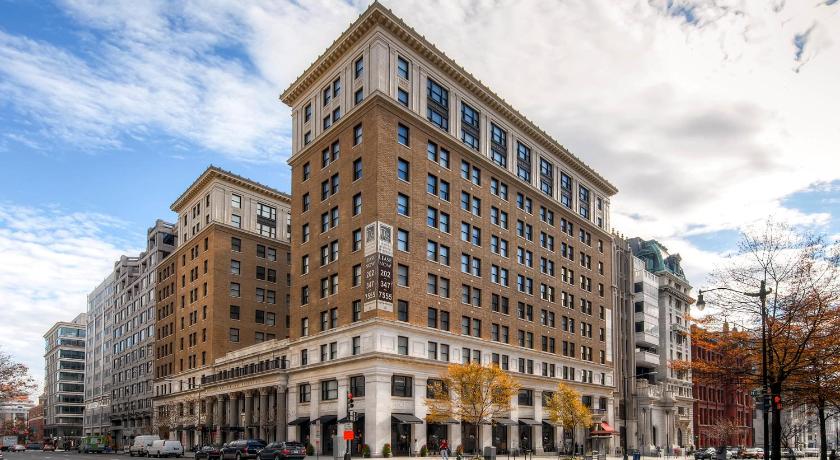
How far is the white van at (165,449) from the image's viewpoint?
257 feet

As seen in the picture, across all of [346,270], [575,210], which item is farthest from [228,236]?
[575,210]

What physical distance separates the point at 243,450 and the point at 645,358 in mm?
70169

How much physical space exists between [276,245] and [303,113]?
104 ft

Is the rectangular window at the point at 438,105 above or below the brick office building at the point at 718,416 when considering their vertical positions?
above

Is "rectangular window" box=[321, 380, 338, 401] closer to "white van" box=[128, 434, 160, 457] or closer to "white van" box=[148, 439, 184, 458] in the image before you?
"white van" box=[148, 439, 184, 458]

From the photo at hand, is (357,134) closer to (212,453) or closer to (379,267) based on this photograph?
(379,267)

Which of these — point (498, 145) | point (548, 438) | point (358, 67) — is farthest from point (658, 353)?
point (358, 67)

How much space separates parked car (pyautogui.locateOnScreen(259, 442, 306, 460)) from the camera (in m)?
52.7

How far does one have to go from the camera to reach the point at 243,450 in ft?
190

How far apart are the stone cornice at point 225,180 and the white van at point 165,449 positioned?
35.4 meters

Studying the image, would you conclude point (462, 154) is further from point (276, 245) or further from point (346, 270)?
point (276, 245)

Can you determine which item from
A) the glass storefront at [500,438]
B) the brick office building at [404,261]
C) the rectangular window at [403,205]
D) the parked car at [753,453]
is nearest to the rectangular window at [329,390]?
the brick office building at [404,261]

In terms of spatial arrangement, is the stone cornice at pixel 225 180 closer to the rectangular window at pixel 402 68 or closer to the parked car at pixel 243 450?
the rectangular window at pixel 402 68

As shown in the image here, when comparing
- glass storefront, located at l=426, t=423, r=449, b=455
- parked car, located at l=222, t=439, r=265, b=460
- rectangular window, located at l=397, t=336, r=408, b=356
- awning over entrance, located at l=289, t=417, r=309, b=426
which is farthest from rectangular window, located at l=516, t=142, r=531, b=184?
parked car, located at l=222, t=439, r=265, b=460
